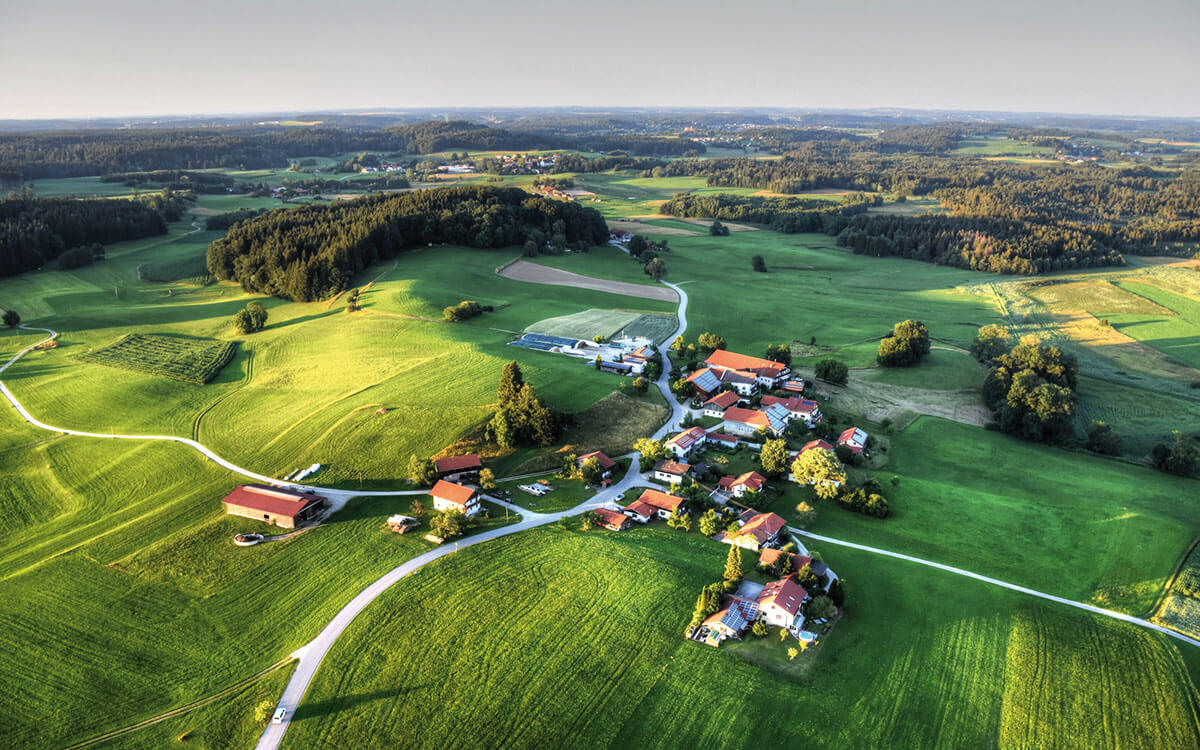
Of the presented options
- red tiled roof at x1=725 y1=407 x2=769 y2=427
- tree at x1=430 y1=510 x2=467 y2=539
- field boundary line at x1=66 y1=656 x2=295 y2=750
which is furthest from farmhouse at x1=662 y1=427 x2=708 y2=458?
field boundary line at x1=66 y1=656 x2=295 y2=750

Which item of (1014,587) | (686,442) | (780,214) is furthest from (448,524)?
(780,214)

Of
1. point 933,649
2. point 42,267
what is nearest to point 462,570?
point 933,649

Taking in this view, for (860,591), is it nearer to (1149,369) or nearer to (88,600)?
(88,600)

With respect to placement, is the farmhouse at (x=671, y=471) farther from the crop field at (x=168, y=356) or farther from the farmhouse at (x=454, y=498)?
the crop field at (x=168, y=356)

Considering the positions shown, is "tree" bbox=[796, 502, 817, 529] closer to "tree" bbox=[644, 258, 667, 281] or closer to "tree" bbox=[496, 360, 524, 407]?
"tree" bbox=[496, 360, 524, 407]

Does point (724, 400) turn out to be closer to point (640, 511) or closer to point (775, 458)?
point (775, 458)

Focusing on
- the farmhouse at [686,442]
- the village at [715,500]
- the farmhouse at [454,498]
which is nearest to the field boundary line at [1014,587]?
the village at [715,500]
